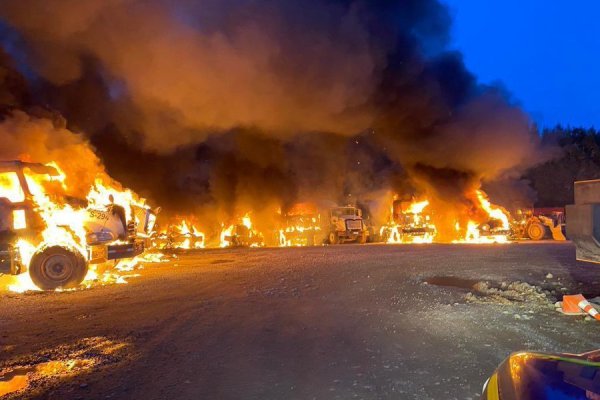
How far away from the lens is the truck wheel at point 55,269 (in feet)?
29.9

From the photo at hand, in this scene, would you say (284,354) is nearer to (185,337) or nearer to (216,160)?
(185,337)

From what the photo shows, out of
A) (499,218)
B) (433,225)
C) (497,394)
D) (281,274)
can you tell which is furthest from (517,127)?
(497,394)

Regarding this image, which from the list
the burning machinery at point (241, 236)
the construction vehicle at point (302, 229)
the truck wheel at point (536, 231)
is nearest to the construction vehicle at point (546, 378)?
the burning machinery at point (241, 236)

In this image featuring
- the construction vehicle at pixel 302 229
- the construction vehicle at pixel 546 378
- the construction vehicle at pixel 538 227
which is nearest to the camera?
the construction vehicle at pixel 546 378

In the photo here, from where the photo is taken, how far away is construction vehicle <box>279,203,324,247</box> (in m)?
25.4

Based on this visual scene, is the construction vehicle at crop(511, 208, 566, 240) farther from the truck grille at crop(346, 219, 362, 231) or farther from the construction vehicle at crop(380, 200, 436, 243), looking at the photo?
the truck grille at crop(346, 219, 362, 231)

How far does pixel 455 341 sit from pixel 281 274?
579cm

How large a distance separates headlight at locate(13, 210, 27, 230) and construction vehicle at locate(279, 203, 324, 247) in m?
17.1

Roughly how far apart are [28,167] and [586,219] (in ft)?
31.4

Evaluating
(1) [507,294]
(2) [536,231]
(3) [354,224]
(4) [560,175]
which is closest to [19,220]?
(1) [507,294]

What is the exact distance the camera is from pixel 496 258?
41.7 feet

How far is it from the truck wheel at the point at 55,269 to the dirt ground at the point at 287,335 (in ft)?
1.43

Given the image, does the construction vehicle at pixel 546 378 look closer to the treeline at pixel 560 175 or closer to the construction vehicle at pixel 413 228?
the construction vehicle at pixel 413 228

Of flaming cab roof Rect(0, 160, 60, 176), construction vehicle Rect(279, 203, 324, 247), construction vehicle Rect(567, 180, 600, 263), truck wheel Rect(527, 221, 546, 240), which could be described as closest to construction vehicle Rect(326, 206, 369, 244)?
construction vehicle Rect(279, 203, 324, 247)
